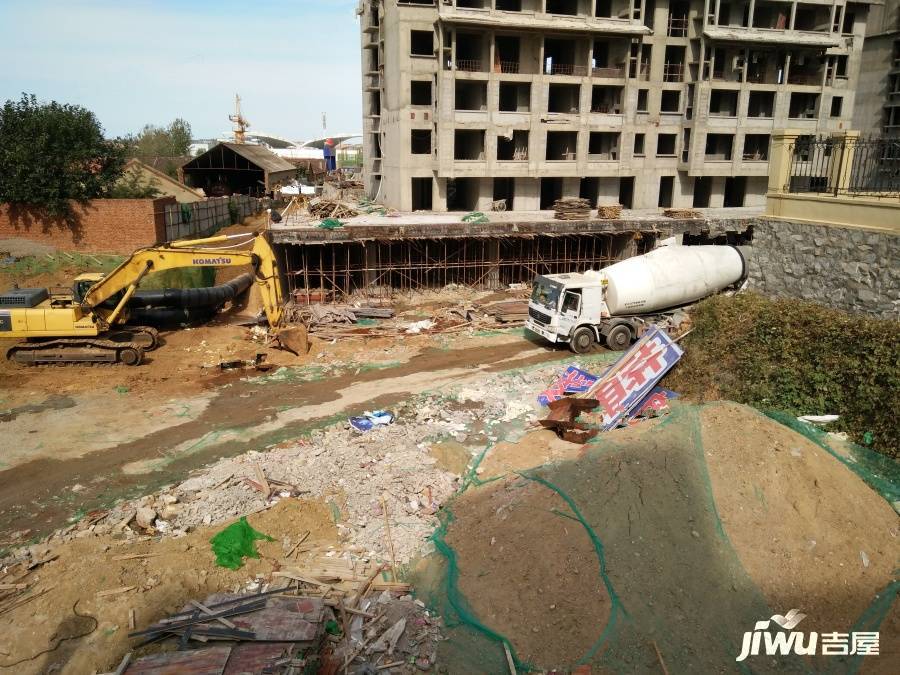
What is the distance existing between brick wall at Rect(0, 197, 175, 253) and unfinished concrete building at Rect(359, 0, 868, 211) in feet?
49.4

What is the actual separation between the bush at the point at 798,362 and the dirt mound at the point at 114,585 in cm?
945

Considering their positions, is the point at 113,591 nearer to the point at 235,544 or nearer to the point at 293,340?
the point at 235,544

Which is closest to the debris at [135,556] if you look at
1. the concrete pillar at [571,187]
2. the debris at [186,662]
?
the debris at [186,662]

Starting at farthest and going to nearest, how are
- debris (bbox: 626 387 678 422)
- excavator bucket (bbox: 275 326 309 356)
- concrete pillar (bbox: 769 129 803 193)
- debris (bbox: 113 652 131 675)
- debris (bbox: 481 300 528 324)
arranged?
debris (bbox: 481 300 528 324) < excavator bucket (bbox: 275 326 309 356) < concrete pillar (bbox: 769 129 803 193) < debris (bbox: 626 387 678 422) < debris (bbox: 113 652 131 675)

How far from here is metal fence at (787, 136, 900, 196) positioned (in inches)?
598

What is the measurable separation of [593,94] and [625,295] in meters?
26.6

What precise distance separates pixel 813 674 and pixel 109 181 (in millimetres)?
35727

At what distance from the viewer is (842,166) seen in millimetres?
16219

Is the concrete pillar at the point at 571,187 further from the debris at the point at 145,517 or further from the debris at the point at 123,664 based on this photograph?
the debris at the point at 123,664

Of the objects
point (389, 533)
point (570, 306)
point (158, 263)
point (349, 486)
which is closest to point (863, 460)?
point (389, 533)

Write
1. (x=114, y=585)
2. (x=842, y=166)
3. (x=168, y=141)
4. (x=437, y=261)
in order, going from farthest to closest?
(x=168, y=141)
(x=437, y=261)
(x=842, y=166)
(x=114, y=585)

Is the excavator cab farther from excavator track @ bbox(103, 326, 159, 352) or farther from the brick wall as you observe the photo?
the brick wall

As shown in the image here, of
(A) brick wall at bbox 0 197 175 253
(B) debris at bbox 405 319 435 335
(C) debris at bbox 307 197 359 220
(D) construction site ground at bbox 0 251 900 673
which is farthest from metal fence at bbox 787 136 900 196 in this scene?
(A) brick wall at bbox 0 197 175 253

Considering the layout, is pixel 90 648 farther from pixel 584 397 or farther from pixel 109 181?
pixel 109 181
